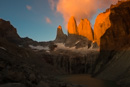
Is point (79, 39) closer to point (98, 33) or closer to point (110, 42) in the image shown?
point (98, 33)

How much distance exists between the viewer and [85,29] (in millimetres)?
129250

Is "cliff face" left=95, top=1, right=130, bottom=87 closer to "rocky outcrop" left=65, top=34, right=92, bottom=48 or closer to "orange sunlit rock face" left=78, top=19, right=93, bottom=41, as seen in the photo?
"rocky outcrop" left=65, top=34, right=92, bottom=48

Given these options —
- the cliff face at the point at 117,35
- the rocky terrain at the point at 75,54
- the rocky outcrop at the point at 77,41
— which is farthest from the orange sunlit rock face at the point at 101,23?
the cliff face at the point at 117,35

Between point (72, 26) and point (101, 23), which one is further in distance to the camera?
point (72, 26)

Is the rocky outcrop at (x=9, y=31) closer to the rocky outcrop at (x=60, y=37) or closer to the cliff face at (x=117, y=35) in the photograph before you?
the rocky outcrop at (x=60, y=37)

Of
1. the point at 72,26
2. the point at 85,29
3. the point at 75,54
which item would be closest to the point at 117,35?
the point at 75,54

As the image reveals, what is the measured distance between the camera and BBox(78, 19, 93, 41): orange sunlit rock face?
125 metres

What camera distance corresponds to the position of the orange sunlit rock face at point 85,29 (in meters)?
125

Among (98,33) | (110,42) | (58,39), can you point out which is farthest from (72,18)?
(110,42)

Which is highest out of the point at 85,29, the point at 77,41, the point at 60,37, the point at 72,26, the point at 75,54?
the point at 72,26

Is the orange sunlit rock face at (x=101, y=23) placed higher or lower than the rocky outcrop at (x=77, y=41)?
higher

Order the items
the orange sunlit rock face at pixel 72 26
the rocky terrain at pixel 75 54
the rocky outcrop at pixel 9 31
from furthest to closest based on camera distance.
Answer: the orange sunlit rock face at pixel 72 26 < the rocky outcrop at pixel 9 31 < the rocky terrain at pixel 75 54

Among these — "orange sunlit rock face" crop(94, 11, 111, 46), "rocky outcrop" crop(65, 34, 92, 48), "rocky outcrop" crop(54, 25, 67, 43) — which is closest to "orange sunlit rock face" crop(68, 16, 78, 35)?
"rocky outcrop" crop(65, 34, 92, 48)

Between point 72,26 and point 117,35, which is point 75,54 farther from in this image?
point 117,35
